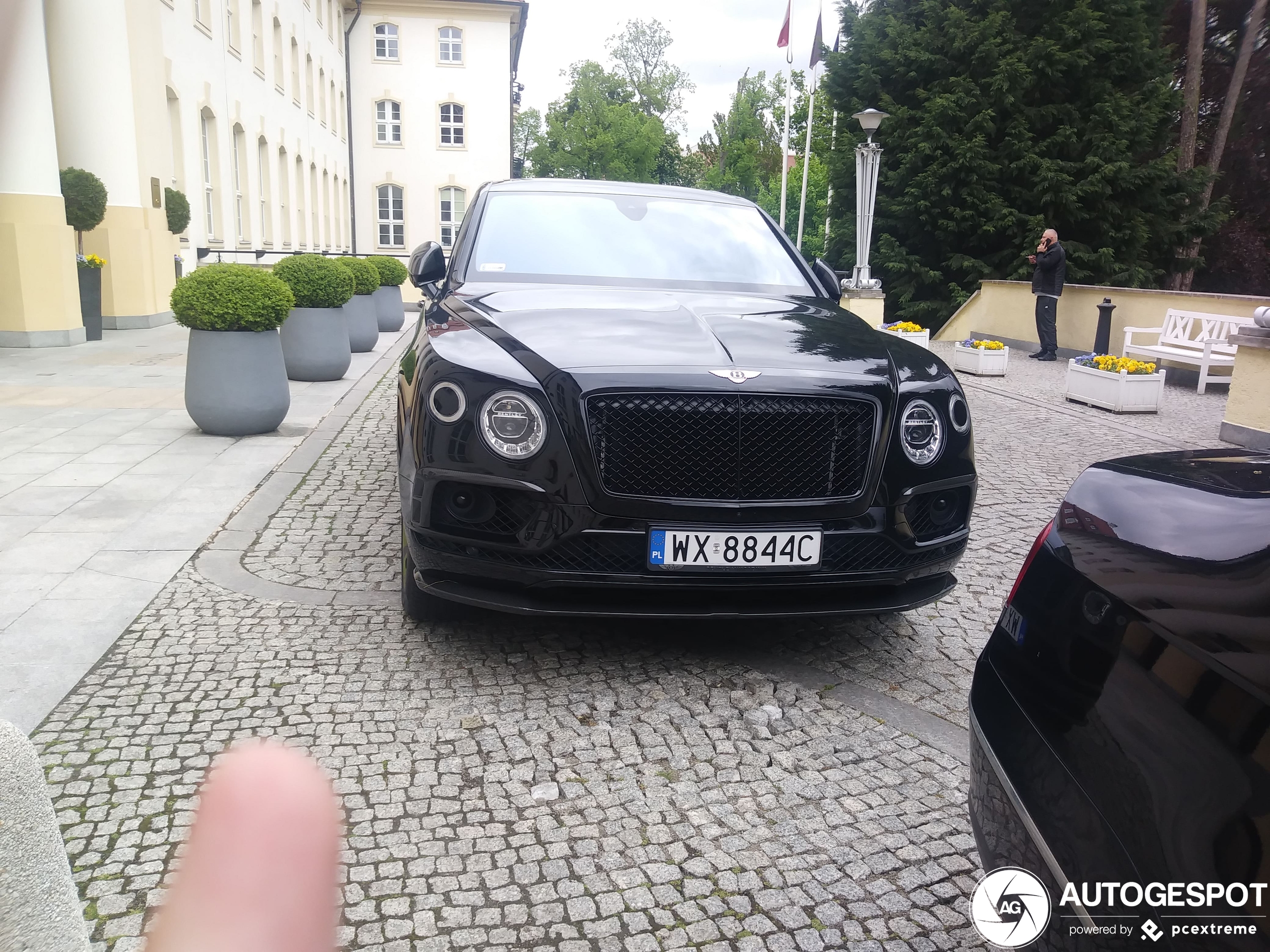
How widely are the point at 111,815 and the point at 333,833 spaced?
273 centimetres

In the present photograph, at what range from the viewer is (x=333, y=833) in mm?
450

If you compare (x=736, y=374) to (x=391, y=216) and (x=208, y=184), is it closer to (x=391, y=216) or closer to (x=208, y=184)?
(x=208, y=184)

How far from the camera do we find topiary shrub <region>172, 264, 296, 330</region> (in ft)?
24.7

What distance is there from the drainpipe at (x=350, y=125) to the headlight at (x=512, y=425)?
42.8 metres

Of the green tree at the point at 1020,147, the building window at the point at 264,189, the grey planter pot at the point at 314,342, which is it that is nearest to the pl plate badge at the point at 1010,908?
the grey planter pot at the point at 314,342

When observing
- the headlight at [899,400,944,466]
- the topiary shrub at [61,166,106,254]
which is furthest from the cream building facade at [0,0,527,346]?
the headlight at [899,400,944,466]

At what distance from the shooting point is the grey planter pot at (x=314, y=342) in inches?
438

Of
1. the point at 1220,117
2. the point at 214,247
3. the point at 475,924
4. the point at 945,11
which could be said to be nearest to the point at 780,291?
the point at 475,924

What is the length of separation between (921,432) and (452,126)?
44.7 m

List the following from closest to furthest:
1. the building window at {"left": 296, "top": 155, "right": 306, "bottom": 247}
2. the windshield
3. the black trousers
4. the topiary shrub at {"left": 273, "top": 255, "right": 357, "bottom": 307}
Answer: the windshield, the topiary shrub at {"left": 273, "top": 255, "right": 357, "bottom": 307}, the black trousers, the building window at {"left": 296, "top": 155, "right": 306, "bottom": 247}

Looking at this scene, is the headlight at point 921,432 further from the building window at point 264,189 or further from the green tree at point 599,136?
the green tree at point 599,136

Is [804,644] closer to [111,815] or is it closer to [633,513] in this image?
[633,513]

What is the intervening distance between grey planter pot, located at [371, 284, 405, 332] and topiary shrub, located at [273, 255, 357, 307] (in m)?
7.37

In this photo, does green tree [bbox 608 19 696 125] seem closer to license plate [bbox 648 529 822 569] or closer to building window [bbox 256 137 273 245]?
building window [bbox 256 137 273 245]
